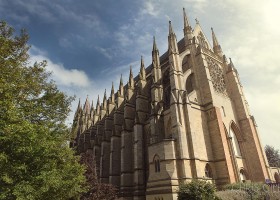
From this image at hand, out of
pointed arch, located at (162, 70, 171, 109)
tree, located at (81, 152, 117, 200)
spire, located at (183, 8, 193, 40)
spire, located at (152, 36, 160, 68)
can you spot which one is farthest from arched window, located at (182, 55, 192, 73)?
tree, located at (81, 152, 117, 200)

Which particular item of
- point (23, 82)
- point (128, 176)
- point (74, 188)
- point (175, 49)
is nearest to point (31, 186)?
point (74, 188)

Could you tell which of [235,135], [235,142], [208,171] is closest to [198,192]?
[208,171]

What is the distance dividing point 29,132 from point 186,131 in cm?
1472

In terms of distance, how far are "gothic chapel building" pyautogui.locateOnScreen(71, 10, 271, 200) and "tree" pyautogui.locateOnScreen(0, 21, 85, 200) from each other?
4429 mm

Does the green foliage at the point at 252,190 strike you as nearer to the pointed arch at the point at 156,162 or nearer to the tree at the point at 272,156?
the pointed arch at the point at 156,162

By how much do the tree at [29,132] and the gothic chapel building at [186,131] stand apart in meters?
4.43

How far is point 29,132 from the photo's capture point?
371 inches

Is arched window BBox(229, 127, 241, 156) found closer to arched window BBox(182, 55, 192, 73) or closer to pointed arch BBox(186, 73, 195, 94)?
pointed arch BBox(186, 73, 195, 94)

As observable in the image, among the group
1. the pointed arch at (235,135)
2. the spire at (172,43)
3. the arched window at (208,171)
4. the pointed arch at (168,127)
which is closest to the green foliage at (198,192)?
the arched window at (208,171)

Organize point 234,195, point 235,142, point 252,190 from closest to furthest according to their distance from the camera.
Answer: point 234,195 < point 252,190 < point 235,142

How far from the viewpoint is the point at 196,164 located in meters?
19.4

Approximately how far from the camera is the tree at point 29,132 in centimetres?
911

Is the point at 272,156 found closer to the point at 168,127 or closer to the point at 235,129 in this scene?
the point at 235,129

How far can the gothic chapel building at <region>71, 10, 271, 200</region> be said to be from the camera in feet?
65.5
